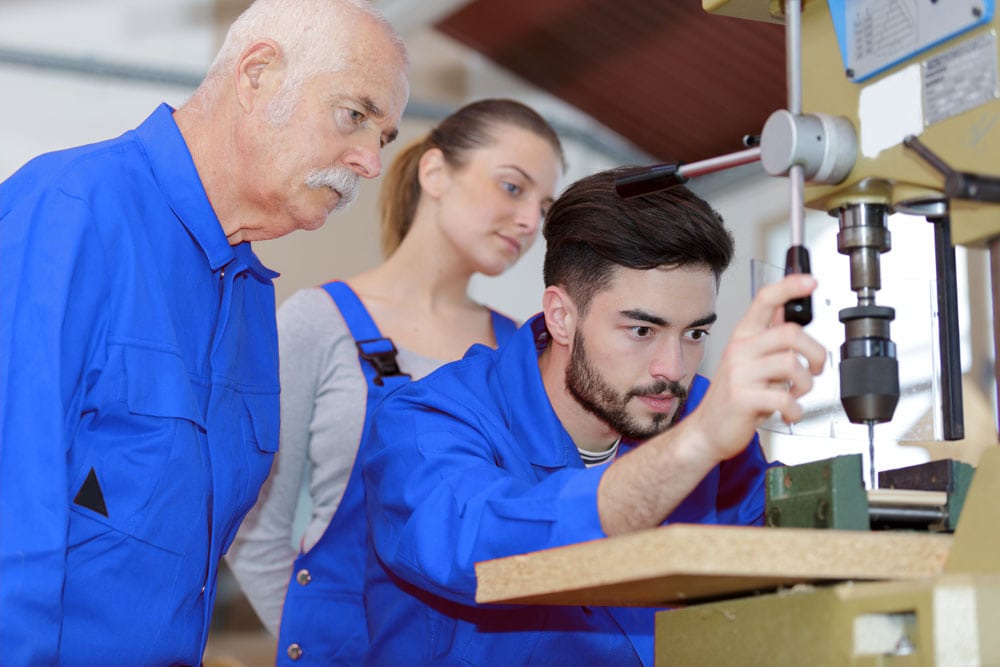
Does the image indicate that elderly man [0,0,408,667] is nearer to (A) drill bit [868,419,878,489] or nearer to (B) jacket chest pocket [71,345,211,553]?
(B) jacket chest pocket [71,345,211,553]

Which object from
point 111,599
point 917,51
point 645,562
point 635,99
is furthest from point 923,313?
point 635,99

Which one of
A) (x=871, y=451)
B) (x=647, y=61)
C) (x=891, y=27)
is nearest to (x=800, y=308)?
(x=871, y=451)

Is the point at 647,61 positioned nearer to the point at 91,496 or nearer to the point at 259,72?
the point at 259,72

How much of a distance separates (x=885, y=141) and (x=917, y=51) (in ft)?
0.31

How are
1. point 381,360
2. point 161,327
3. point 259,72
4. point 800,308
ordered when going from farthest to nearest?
point 381,360, point 259,72, point 161,327, point 800,308

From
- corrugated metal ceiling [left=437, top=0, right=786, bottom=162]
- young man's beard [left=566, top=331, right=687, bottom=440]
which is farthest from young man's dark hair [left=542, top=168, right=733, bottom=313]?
corrugated metal ceiling [left=437, top=0, right=786, bottom=162]

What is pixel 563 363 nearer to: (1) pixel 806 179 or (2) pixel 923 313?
(2) pixel 923 313

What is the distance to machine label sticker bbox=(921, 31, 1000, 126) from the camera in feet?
3.82

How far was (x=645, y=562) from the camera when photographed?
1000 mm

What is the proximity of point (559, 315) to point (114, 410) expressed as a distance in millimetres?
765

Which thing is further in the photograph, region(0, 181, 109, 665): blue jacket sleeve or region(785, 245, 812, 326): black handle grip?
region(0, 181, 109, 665): blue jacket sleeve

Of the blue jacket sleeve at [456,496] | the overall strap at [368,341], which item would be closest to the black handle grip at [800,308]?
the blue jacket sleeve at [456,496]

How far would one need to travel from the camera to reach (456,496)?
1.41m

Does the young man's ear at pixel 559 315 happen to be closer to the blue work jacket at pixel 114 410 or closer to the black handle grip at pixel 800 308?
the blue work jacket at pixel 114 410
